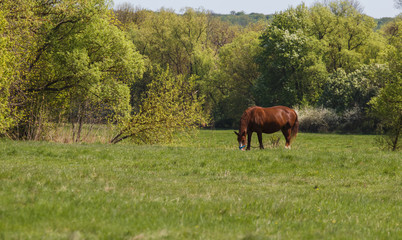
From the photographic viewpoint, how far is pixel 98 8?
32312 mm

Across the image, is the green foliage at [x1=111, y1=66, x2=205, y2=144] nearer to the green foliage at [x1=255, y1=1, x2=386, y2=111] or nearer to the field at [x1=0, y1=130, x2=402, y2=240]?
the field at [x1=0, y1=130, x2=402, y2=240]

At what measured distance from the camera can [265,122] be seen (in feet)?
83.2

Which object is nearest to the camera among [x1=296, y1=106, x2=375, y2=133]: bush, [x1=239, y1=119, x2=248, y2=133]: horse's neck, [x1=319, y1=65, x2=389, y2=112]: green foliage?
[x1=239, y1=119, x2=248, y2=133]: horse's neck

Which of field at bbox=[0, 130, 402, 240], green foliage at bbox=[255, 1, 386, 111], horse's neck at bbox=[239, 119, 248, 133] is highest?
green foliage at bbox=[255, 1, 386, 111]

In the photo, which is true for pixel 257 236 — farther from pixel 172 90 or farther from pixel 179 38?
pixel 179 38

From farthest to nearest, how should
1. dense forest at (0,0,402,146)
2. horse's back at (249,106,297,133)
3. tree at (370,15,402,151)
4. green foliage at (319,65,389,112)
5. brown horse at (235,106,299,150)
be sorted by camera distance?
green foliage at (319,65,389,112) → dense forest at (0,0,402,146) → tree at (370,15,402,151) → horse's back at (249,106,297,133) → brown horse at (235,106,299,150)

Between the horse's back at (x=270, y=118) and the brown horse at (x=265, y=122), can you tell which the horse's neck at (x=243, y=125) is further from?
the horse's back at (x=270, y=118)

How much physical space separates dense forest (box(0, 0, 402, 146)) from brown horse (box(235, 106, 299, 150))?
646 cm

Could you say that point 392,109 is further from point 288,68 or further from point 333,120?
point 288,68

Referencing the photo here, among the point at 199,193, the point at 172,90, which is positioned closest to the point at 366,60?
the point at 172,90

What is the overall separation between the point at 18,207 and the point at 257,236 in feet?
13.2

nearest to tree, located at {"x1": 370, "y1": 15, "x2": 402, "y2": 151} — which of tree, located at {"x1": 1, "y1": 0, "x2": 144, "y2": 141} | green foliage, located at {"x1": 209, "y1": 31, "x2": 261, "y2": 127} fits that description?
tree, located at {"x1": 1, "y1": 0, "x2": 144, "y2": 141}

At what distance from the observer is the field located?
716 centimetres

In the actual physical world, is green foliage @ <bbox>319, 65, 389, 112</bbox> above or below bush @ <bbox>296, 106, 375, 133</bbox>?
above
